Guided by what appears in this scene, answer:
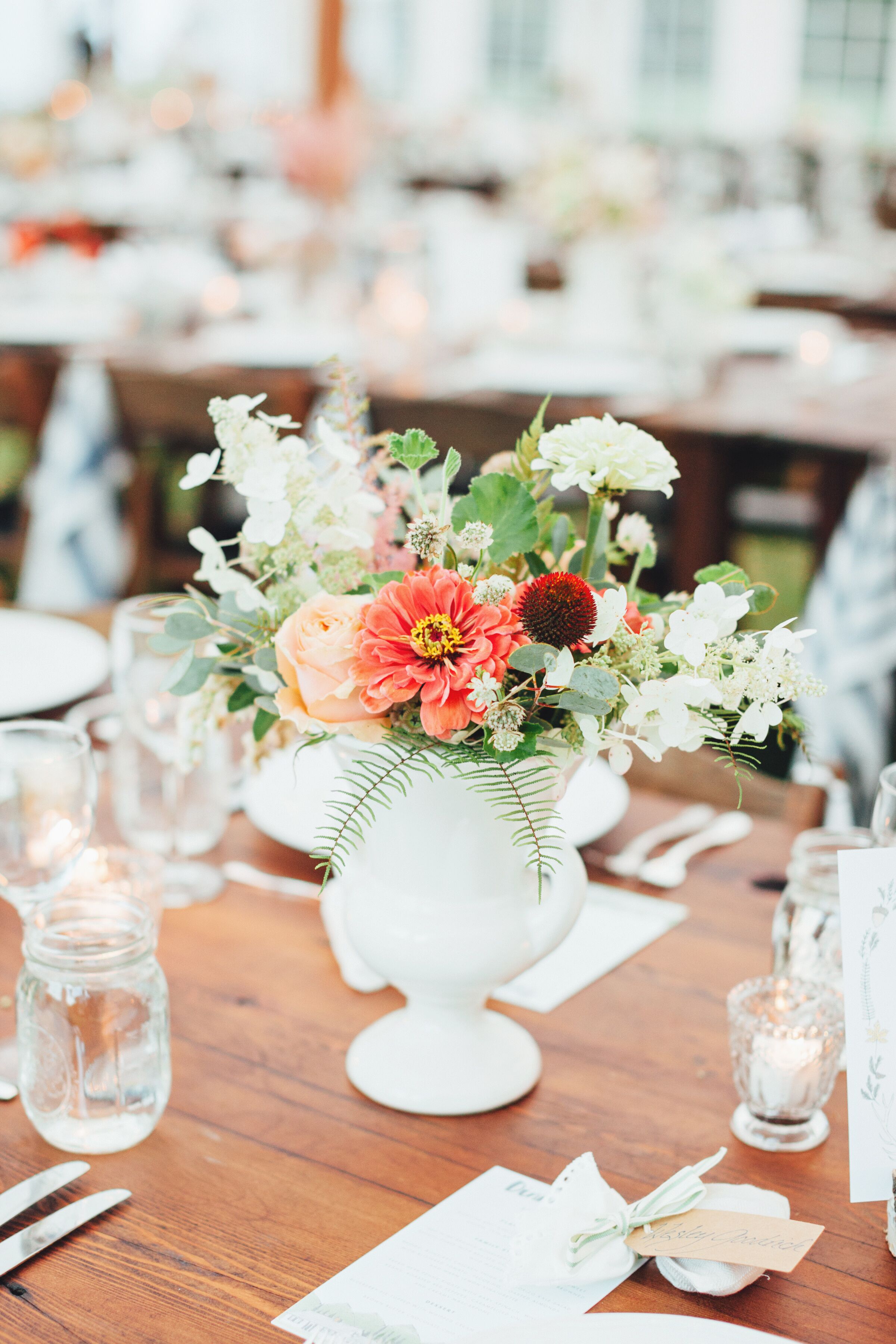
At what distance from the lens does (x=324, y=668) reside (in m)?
0.76

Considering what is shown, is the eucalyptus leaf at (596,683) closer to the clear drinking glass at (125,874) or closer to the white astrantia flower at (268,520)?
the white astrantia flower at (268,520)

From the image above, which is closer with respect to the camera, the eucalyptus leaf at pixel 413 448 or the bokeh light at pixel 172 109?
the eucalyptus leaf at pixel 413 448

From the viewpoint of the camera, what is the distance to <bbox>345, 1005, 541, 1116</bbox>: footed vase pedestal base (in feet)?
2.94

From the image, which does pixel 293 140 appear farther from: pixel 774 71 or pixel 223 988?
pixel 774 71

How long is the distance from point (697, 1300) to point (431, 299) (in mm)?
3192

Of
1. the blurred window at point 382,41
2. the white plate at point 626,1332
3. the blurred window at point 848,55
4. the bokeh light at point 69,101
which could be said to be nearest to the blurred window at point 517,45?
the blurred window at point 382,41

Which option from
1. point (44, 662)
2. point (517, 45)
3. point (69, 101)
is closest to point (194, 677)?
point (44, 662)

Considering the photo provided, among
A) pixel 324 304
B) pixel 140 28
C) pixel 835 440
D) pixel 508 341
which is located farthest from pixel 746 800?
pixel 140 28

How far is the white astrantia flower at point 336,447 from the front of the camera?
2.71ft

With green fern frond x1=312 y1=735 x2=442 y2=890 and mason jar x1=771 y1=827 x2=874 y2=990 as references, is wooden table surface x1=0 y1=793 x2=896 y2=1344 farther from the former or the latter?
green fern frond x1=312 y1=735 x2=442 y2=890

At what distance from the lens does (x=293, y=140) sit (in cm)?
424

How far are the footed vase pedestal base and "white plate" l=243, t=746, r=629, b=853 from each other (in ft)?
1.02

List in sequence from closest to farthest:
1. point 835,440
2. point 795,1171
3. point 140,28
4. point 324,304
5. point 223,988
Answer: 1. point 795,1171
2. point 223,988
3. point 835,440
4. point 324,304
5. point 140,28

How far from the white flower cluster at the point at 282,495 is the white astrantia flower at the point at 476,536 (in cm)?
11
